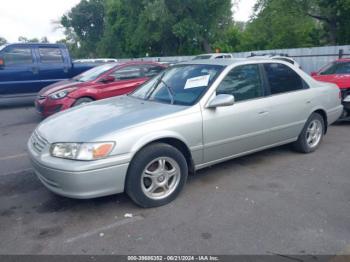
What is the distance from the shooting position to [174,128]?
12.1ft

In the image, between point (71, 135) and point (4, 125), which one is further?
point (4, 125)

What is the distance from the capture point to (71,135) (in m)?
3.44

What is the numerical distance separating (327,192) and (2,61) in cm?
985

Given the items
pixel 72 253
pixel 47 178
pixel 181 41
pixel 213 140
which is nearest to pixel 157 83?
pixel 213 140

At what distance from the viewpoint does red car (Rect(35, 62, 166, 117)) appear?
25.7 feet

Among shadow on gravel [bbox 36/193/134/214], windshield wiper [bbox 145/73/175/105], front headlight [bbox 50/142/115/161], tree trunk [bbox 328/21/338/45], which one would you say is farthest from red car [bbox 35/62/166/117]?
tree trunk [bbox 328/21/338/45]

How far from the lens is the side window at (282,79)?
4.76m

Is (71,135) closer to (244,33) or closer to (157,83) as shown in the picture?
(157,83)

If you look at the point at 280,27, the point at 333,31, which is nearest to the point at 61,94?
the point at 333,31

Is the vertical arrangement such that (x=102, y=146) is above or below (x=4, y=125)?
above

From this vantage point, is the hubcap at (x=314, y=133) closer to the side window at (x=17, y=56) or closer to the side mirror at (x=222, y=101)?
the side mirror at (x=222, y=101)

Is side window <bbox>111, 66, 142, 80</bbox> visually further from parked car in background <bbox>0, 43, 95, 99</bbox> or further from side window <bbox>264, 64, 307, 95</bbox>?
side window <bbox>264, 64, 307, 95</bbox>

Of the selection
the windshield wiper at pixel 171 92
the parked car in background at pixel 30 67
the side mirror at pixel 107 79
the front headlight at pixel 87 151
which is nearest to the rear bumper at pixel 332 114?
the windshield wiper at pixel 171 92

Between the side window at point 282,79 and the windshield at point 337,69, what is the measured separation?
3560 millimetres
